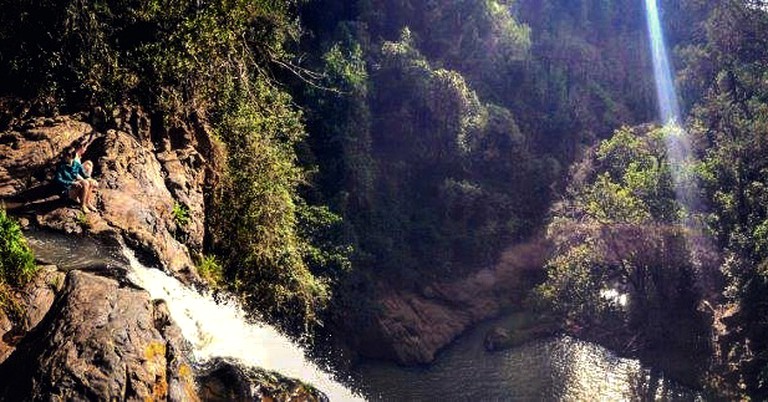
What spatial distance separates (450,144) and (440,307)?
34.7 ft

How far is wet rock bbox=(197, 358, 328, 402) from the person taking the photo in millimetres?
7441

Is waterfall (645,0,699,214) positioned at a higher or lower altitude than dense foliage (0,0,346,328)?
higher

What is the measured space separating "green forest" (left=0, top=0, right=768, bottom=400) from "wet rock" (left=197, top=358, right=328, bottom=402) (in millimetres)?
2549

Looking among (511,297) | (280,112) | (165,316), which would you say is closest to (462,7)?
(511,297)

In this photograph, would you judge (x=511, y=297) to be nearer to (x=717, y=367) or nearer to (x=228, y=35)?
(x=717, y=367)

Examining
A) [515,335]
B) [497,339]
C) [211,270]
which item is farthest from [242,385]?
[515,335]

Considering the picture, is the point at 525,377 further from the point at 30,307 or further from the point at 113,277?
the point at 30,307

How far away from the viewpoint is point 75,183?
30.0 ft

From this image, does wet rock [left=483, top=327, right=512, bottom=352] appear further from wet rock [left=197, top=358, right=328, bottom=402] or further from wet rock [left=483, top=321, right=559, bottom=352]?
wet rock [left=197, top=358, right=328, bottom=402]

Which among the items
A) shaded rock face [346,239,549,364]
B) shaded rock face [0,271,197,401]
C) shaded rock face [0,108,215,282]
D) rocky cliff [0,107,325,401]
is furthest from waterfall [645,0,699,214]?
shaded rock face [0,271,197,401]

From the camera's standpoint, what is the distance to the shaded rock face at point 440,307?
29.5m

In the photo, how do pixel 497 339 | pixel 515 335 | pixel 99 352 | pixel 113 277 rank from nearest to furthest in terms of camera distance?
pixel 99 352
pixel 113 277
pixel 497 339
pixel 515 335

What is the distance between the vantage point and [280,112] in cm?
1908

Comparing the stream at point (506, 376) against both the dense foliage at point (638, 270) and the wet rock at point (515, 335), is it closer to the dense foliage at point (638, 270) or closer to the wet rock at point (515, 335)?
the wet rock at point (515, 335)
